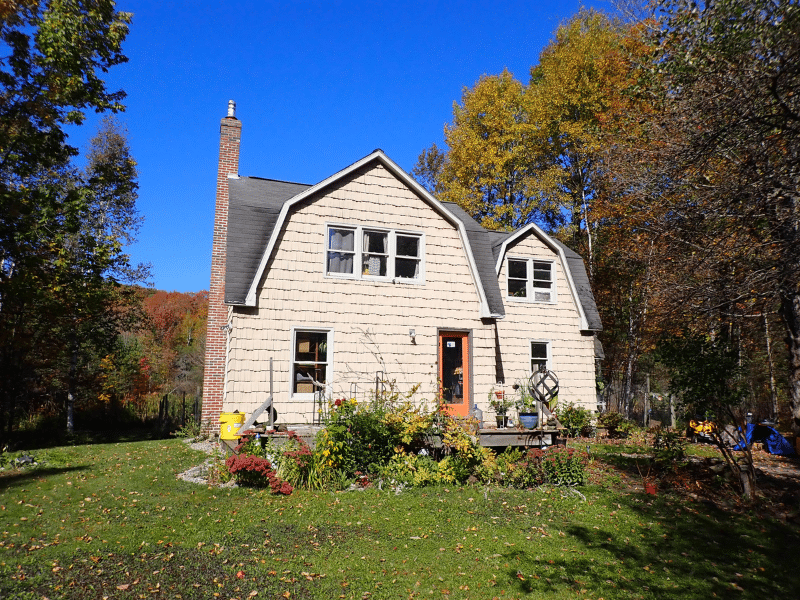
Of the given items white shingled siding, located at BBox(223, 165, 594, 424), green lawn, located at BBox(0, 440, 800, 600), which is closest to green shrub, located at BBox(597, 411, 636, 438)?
white shingled siding, located at BBox(223, 165, 594, 424)

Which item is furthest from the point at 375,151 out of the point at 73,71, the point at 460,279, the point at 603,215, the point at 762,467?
the point at 603,215

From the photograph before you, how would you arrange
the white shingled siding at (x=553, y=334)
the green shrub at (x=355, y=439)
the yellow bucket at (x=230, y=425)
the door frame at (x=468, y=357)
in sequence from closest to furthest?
the green shrub at (x=355, y=439)
the yellow bucket at (x=230, y=425)
the door frame at (x=468, y=357)
the white shingled siding at (x=553, y=334)

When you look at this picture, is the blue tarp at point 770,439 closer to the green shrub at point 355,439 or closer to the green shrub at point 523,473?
the green shrub at point 523,473

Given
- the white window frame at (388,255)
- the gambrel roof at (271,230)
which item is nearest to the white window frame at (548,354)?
the gambrel roof at (271,230)

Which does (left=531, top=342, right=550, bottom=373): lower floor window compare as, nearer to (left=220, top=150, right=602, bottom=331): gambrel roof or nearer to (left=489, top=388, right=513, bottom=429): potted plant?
(left=489, top=388, right=513, bottom=429): potted plant

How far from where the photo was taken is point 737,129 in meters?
7.73

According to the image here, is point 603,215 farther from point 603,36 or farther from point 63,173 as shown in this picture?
point 63,173

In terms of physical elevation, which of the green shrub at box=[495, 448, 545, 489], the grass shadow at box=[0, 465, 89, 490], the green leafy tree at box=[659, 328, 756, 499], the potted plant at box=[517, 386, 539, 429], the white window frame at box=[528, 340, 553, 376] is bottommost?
the grass shadow at box=[0, 465, 89, 490]

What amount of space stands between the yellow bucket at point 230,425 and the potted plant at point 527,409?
251 inches

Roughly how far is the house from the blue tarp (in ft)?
22.4

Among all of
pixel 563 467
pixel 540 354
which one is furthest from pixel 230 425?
pixel 540 354

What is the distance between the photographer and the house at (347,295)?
39.6 feet

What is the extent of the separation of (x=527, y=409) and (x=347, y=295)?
649cm

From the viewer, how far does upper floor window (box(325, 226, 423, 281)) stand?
1322cm
